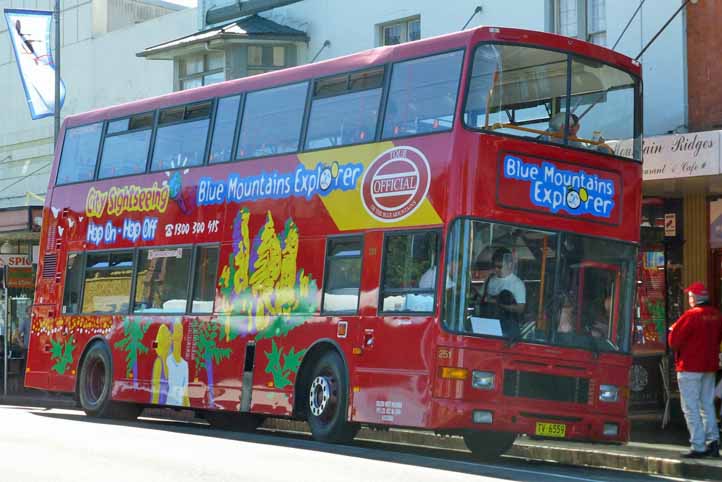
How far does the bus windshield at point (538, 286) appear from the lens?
15.0 metres

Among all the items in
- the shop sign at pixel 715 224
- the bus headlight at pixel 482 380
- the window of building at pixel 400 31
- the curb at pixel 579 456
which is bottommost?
the curb at pixel 579 456

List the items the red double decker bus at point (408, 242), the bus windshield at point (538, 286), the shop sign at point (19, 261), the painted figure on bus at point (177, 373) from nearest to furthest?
the bus windshield at point (538, 286) → the red double decker bus at point (408, 242) → the painted figure on bus at point (177, 373) → the shop sign at point (19, 261)

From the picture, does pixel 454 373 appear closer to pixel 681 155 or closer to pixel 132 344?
pixel 681 155

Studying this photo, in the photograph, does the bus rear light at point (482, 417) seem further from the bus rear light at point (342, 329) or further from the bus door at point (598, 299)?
the bus rear light at point (342, 329)

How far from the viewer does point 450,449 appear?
19.2 meters

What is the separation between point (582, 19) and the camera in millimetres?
23203

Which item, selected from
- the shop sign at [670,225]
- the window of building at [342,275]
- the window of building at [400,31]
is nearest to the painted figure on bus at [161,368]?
the window of building at [342,275]

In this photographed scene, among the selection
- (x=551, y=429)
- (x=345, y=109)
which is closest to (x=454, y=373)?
(x=551, y=429)

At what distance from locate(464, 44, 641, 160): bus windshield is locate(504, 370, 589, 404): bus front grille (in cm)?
261

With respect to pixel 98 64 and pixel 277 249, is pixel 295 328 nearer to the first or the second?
pixel 277 249

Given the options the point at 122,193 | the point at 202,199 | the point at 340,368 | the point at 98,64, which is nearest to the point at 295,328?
the point at 340,368

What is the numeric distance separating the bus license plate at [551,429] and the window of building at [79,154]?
33.3 ft

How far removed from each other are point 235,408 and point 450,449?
3.00 meters

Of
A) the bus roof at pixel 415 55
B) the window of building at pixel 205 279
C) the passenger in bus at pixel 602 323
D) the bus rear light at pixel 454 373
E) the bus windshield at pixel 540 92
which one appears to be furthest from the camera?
the window of building at pixel 205 279
